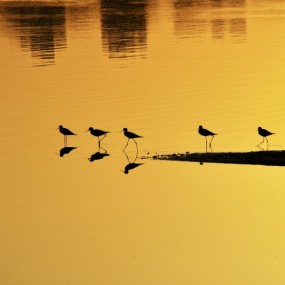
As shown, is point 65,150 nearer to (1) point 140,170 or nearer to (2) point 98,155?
(2) point 98,155

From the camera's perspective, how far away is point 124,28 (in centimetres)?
8275

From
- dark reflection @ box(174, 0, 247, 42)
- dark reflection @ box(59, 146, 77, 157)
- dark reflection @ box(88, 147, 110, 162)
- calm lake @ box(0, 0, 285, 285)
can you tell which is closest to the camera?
calm lake @ box(0, 0, 285, 285)

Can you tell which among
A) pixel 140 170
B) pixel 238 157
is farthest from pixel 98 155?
pixel 238 157

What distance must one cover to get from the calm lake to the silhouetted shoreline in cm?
34

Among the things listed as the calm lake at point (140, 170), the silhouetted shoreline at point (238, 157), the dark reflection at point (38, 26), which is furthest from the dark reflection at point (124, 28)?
the silhouetted shoreline at point (238, 157)

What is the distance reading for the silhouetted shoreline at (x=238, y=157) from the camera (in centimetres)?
2670

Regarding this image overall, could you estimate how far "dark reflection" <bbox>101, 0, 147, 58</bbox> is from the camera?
6456 cm

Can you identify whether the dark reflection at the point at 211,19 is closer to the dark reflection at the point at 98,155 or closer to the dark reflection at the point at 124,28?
the dark reflection at the point at 124,28

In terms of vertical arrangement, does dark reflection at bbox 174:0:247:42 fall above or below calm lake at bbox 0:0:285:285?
above

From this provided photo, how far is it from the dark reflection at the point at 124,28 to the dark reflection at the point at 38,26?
3.38 meters

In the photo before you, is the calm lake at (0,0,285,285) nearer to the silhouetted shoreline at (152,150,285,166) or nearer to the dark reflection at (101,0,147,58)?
the silhouetted shoreline at (152,150,285,166)

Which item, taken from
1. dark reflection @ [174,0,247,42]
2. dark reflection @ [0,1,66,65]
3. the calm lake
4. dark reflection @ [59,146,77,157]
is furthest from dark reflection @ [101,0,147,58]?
dark reflection @ [59,146,77,157]

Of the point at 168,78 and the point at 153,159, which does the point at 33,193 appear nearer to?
the point at 153,159

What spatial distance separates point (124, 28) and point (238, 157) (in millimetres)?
56220
